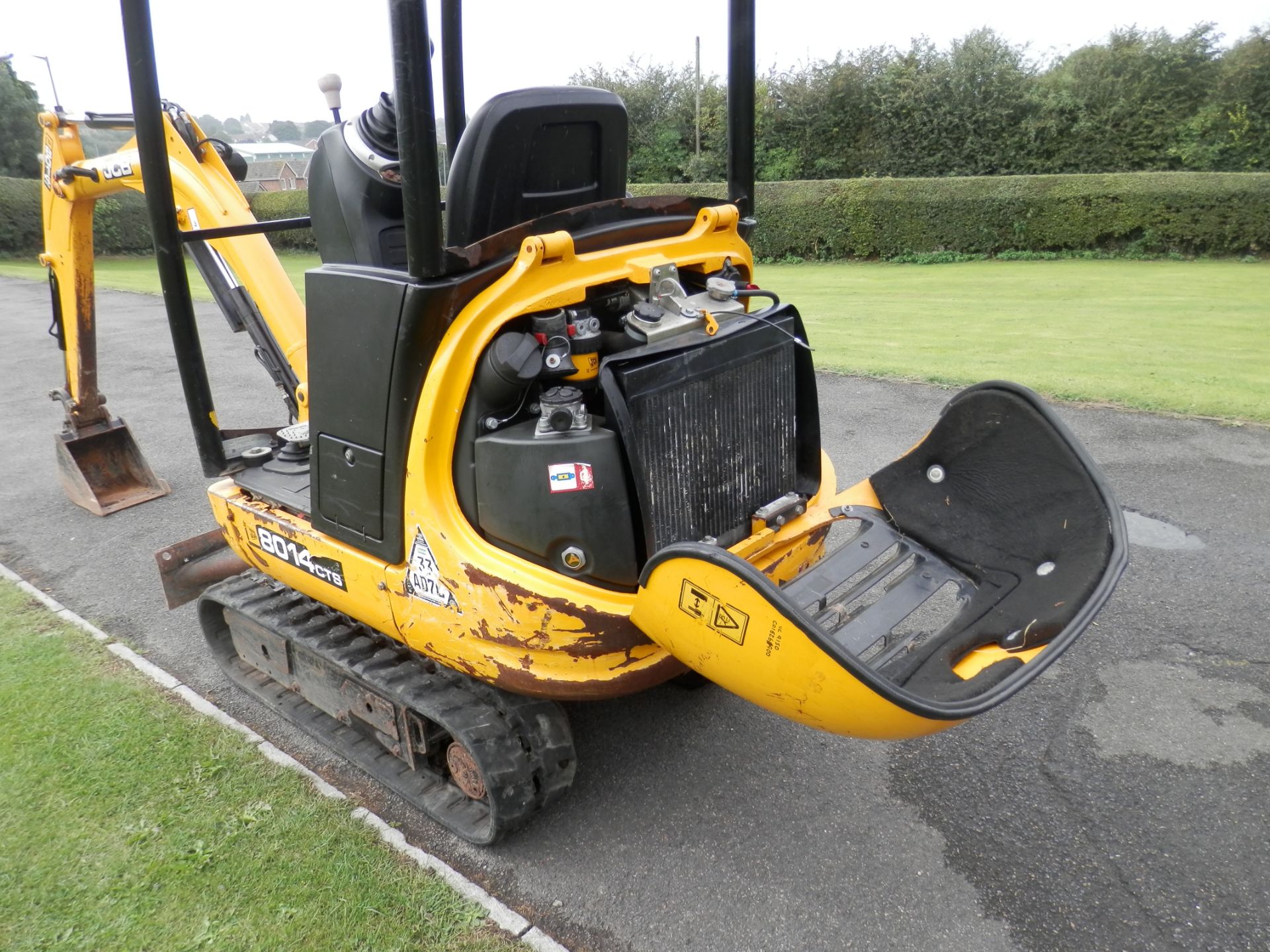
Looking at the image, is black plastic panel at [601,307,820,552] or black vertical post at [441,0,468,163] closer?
black plastic panel at [601,307,820,552]

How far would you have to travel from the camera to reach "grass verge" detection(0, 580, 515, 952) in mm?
2586

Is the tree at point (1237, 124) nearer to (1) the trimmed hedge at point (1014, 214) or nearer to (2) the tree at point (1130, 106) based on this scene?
(2) the tree at point (1130, 106)

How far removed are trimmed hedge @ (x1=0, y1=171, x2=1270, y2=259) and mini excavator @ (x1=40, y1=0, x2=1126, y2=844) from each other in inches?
663

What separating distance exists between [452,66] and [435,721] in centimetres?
267

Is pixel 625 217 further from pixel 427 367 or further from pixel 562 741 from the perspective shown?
pixel 562 741

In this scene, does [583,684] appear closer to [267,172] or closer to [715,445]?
[715,445]

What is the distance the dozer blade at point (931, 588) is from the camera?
2131mm

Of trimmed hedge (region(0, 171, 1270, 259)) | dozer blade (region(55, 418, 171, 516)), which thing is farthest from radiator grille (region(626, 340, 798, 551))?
trimmed hedge (region(0, 171, 1270, 259))

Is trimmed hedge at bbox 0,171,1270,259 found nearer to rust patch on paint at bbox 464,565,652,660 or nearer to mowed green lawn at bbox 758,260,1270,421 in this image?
mowed green lawn at bbox 758,260,1270,421

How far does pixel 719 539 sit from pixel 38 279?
22103 mm

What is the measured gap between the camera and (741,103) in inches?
132

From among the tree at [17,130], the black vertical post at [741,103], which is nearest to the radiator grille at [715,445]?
the black vertical post at [741,103]

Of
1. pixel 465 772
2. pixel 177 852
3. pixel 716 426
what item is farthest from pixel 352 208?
pixel 177 852

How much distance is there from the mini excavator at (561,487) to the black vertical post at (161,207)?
1cm
